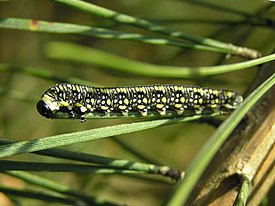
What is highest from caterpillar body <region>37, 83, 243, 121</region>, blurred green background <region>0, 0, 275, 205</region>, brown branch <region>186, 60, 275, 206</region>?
blurred green background <region>0, 0, 275, 205</region>

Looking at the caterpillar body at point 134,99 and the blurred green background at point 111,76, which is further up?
the blurred green background at point 111,76

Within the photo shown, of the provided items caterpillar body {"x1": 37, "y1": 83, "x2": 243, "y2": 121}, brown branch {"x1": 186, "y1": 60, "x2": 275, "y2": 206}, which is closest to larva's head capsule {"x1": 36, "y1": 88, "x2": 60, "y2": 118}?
caterpillar body {"x1": 37, "y1": 83, "x2": 243, "y2": 121}

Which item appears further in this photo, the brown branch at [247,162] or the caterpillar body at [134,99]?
the caterpillar body at [134,99]

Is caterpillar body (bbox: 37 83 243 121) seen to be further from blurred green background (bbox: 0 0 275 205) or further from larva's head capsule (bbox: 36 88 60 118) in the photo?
blurred green background (bbox: 0 0 275 205)

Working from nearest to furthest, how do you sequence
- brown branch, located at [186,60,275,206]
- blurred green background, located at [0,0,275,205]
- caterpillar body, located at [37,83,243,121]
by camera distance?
1. brown branch, located at [186,60,275,206]
2. caterpillar body, located at [37,83,243,121]
3. blurred green background, located at [0,0,275,205]

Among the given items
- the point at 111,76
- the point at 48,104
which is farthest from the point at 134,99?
the point at 111,76

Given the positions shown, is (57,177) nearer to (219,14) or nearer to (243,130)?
(243,130)

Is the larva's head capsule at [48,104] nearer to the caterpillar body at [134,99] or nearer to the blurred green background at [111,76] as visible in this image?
the caterpillar body at [134,99]

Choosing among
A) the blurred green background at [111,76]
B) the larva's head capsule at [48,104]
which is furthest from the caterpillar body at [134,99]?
the blurred green background at [111,76]

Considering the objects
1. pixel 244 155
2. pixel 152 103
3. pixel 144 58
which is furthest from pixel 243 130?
pixel 144 58
